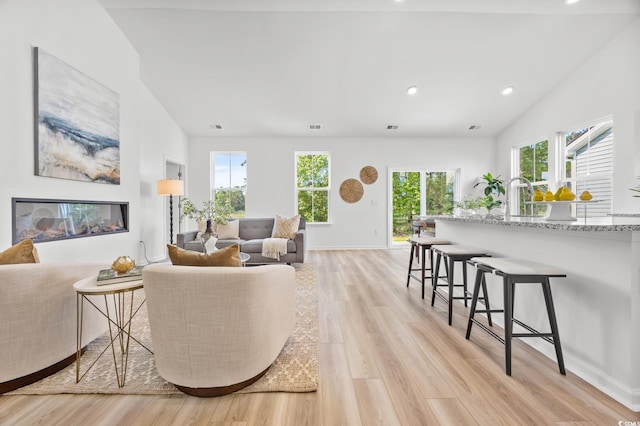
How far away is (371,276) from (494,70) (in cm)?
384

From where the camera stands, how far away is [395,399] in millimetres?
1530

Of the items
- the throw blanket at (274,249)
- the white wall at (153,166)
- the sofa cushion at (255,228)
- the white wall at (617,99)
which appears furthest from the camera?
the sofa cushion at (255,228)

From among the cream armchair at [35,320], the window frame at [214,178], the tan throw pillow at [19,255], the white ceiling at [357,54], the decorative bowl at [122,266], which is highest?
the white ceiling at [357,54]

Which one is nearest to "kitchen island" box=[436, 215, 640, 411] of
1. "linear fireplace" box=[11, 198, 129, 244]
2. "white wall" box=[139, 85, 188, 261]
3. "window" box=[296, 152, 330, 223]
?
"linear fireplace" box=[11, 198, 129, 244]

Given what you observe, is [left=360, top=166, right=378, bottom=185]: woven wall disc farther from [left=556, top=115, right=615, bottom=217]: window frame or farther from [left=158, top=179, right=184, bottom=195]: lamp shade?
[left=158, top=179, right=184, bottom=195]: lamp shade

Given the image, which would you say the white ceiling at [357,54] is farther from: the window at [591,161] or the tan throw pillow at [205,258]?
the tan throw pillow at [205,258]

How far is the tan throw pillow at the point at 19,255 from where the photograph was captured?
5.55 ft

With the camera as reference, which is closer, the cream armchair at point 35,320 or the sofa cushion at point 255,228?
the cream armchair at point 35,320

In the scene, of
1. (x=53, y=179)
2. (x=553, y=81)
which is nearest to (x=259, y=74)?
(x=53, y=179)

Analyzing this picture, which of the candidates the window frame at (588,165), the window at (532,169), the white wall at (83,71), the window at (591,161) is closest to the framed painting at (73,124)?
the white wall at (83,71)

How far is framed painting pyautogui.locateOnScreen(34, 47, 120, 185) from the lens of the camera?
2646mm

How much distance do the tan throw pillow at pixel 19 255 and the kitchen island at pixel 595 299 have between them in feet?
10.1

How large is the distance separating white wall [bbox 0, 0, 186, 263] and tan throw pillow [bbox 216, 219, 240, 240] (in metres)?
1.22

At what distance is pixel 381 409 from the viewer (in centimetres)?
146
